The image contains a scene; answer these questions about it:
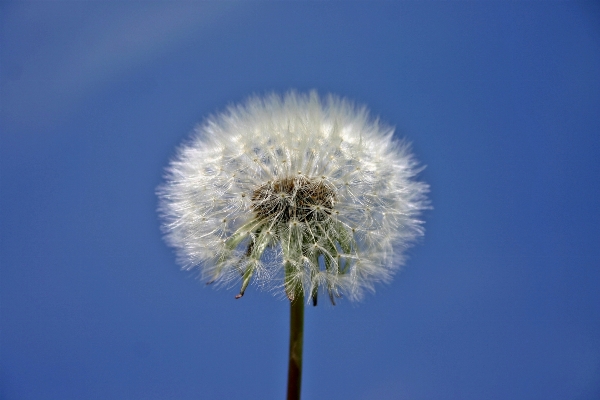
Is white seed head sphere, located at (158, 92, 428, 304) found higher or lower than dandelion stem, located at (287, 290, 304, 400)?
higher

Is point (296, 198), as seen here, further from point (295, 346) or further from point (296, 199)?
point (295, 346)

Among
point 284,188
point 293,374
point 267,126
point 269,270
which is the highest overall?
point 267,126

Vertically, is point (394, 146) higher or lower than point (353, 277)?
higher

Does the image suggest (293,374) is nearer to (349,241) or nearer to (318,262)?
(318,262)

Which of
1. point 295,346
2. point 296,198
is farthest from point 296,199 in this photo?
point 295,346

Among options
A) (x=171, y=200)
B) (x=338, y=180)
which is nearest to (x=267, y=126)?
(x=338, y=180)
